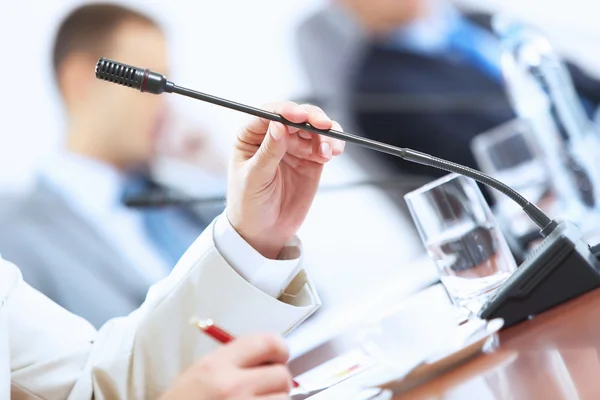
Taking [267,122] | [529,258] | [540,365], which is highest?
[267,122]

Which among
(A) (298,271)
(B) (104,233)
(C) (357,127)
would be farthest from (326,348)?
(C) (357,127)

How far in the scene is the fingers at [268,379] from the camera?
20.1 inches

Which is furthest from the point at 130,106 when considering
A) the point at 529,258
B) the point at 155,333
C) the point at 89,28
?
the point at 529,258

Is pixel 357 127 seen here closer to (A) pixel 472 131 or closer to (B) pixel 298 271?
(A) pixel 472 131

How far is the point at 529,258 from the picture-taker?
692 millimetres

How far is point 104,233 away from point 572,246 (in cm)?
105

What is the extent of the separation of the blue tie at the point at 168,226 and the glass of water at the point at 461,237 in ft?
2.59

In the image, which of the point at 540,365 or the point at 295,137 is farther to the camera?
the point at 295,137

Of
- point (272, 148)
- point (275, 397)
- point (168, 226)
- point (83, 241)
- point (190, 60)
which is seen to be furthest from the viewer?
point (190, 60)

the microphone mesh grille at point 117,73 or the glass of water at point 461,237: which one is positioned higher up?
the microphone mesh grille at point 117,73

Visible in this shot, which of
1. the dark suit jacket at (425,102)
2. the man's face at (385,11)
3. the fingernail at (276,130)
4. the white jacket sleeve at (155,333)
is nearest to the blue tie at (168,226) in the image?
the white jacket sleeve at (155,333)

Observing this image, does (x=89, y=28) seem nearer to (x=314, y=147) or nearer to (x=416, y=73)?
(x=314, y=147)

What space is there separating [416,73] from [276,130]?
1.64m

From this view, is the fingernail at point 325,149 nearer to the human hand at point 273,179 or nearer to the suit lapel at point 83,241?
the human hand at point 273,179
